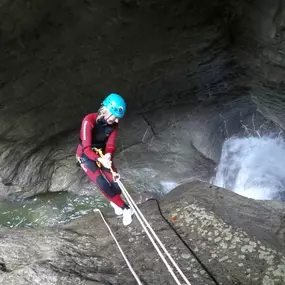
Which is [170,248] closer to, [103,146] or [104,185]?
[104,185]

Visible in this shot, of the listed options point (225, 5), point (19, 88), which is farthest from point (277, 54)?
point (19, 88)

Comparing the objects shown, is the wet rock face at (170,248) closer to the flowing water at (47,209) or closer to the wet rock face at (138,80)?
the flowing water at (47,209)

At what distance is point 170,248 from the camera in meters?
3.34

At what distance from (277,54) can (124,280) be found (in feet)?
10.9

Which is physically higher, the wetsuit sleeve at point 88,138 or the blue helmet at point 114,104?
the blue helmet at point 114,104

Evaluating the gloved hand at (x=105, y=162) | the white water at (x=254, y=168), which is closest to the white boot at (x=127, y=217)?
the gloved hand at (x=105, y=162)

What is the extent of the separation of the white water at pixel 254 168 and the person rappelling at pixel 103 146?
10.6 feet

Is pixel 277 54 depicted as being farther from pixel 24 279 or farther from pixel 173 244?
pixel 24 279

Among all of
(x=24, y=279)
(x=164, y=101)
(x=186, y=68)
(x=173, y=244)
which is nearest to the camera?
(x=24, y=279)

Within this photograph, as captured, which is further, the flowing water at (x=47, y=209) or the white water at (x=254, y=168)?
the white water at (x=254, y=168)

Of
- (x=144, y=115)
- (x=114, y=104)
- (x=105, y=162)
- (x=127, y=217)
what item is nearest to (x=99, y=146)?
(x=105, y=162)

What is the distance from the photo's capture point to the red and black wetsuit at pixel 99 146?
386 centimetres

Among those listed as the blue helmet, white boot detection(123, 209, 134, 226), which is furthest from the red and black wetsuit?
the blue helmet

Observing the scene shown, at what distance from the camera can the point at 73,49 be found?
13.3 feet
